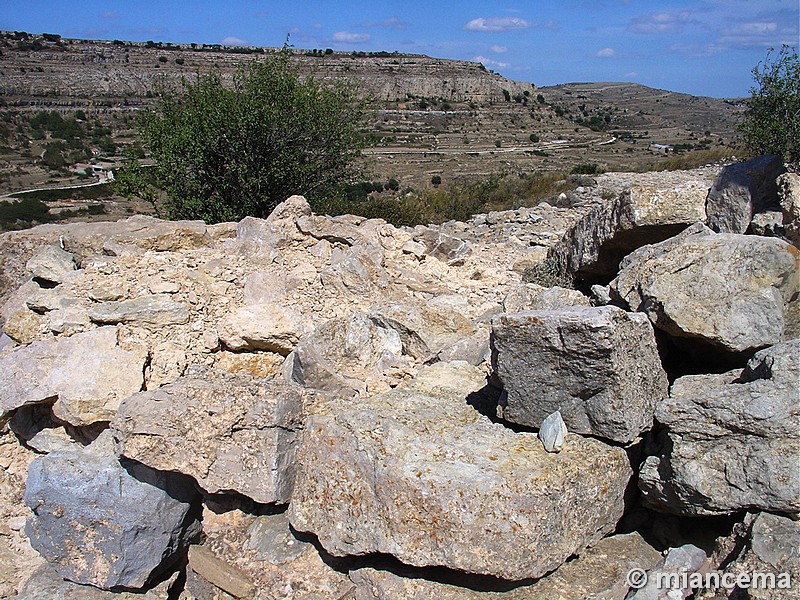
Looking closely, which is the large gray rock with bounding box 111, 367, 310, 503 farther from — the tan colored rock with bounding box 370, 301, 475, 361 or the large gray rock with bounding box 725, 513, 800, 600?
the large gray rock with bounding box 725, 513, 800, 600

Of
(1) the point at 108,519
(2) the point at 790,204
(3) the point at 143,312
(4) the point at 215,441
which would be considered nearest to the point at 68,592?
(1) the point at 108,519

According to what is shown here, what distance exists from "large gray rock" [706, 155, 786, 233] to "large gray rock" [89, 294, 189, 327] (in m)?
5.05

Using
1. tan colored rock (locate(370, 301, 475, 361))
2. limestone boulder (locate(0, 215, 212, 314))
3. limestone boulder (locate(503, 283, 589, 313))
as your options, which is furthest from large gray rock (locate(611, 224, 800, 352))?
limestone boulder (locate(0, 215, 212, 314))

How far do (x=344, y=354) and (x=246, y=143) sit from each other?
7.43 meters

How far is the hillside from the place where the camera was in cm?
4378

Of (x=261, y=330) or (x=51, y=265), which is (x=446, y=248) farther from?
(x=51, y=265)

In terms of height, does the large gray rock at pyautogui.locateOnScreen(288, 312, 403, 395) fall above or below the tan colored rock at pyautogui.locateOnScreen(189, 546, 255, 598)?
above

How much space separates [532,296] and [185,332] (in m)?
3.35

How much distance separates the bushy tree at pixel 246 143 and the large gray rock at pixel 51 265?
13.8ft

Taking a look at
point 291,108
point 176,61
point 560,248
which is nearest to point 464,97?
point 176,61

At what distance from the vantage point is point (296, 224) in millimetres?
7301

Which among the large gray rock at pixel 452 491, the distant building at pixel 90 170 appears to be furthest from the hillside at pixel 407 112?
the large gray rock at pixel 452 491

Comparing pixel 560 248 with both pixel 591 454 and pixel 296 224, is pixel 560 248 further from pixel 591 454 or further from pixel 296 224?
pixel 591 454

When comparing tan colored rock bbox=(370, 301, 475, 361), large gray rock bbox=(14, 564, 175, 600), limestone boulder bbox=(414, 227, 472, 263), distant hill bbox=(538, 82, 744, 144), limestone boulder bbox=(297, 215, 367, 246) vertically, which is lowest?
large gray rock bbox=(14, 564, 175, 600)
